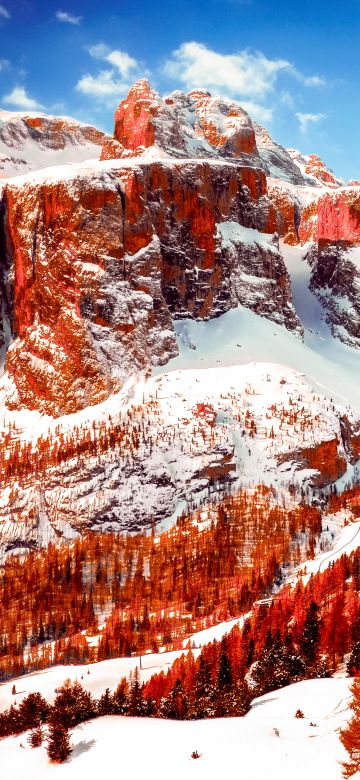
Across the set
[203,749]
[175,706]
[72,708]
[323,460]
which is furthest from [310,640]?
[323,460]

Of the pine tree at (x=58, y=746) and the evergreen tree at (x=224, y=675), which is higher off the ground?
the pine tree at (x=58, y=746)

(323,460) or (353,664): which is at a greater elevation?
(353,664)

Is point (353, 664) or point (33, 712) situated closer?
point (33, 712)

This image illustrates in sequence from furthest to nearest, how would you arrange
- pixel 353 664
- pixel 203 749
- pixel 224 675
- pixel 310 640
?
pixel 310 640
pixel 224 675
pixel 353 664
pixel 203 749

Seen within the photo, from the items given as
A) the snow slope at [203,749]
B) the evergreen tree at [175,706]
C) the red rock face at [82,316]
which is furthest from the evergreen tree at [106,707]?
the red rock face at [82,316]

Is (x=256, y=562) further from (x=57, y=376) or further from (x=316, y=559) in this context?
(x=57, y=376)

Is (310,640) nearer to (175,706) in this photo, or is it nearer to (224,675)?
(224,675)

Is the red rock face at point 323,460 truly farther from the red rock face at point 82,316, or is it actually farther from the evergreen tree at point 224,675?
the evergreen tree at point 224,675

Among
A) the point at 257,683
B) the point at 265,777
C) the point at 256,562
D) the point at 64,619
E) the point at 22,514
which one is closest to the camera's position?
the point at 265,777

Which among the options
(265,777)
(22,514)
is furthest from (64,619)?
(265,777)
